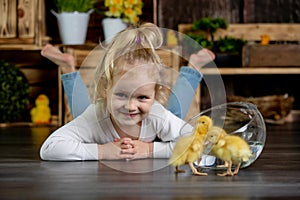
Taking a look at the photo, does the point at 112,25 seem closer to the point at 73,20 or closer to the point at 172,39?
the point at 73,20

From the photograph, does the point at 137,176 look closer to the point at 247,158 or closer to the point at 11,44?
the point at 247,158

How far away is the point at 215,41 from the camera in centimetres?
366

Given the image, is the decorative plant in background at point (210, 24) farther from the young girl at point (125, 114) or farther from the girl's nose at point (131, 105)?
the girl's nose at point (131, 105)

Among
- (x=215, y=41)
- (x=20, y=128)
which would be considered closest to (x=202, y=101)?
(x=215, y=41)

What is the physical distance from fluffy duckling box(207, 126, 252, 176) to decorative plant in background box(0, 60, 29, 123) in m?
2.00

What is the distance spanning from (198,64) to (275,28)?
1.11 metres

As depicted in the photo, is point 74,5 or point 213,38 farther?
point 213,38

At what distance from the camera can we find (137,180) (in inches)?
63.2

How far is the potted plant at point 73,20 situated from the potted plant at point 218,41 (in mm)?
534

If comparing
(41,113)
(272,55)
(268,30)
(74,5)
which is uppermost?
(74,5)

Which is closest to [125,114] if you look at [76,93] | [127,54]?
[127,54]

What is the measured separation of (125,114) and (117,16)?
5.73ft

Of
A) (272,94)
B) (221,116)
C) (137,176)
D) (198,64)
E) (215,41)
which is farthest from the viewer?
→ (272,94)

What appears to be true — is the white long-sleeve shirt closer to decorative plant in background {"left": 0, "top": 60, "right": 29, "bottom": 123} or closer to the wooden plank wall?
decorative plant in background {"left": 0, "top": 60, "right": 29, "bottom": 123}
